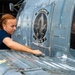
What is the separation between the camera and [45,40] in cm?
552

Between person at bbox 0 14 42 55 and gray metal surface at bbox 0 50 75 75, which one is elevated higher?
person at bbox 0 14 42 55

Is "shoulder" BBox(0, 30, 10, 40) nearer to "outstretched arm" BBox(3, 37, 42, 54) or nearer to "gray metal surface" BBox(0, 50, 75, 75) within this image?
"outstretched arm" BBox(3, 37, 42, 54)

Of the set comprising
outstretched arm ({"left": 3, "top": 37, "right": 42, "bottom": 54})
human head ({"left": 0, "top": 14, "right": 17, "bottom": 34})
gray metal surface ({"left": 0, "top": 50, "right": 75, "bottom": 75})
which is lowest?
gray metal surface ({"left": 0, "top": 50, "right": 75, "bottom": 75})

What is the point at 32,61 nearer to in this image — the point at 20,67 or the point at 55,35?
the point at 20,67

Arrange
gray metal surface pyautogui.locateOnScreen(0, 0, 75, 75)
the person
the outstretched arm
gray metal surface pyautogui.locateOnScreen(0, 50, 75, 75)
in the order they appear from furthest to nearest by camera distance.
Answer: the person < the outstretched arm < gray metal surface pyautogui.locateOnScreen(0, 0, 75, 75) < gray metal surface pyautogui.locateOnScreen(0, 50, 75, 75)

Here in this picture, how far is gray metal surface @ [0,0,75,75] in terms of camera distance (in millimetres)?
3217

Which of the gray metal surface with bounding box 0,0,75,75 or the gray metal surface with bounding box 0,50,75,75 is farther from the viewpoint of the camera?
the gray metal surface with bounding box 0,0,75,75

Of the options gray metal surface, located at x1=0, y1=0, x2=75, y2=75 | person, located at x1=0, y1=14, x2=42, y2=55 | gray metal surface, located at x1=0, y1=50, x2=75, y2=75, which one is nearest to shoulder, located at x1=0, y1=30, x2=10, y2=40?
person, located at x1=0, y1=14, x2=42, y2=55

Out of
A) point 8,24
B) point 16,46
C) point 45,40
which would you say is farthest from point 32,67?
point 45,40

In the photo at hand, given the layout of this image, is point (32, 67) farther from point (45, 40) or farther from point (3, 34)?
point (45, 40)

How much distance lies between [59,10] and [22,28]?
90.4 inches

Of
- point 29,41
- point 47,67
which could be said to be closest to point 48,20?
point 29,41

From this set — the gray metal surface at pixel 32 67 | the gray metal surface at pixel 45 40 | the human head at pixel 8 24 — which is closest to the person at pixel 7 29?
the human head at pixel 8 24

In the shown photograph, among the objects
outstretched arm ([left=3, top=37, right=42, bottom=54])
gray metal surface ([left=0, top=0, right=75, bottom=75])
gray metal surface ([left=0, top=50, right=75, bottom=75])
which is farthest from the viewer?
outstretched arm ([left=3, top=37, right=42, bottom=54])
